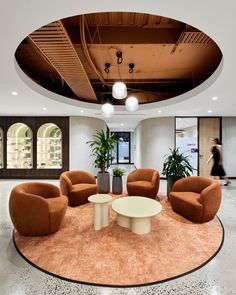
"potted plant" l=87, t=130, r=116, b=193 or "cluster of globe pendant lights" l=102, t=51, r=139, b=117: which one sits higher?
"cluster of globe pendant lights" l=102, t=51, r=139, b=117

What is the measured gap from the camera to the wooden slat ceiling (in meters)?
2.13

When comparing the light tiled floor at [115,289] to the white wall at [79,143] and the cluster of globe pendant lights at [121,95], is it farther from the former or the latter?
the white wall at [79,143]

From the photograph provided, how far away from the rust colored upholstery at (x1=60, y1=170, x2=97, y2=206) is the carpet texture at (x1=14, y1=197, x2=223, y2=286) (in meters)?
0.76

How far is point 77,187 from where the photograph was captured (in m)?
4.34

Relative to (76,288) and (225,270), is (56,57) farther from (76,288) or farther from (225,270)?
(225,270)

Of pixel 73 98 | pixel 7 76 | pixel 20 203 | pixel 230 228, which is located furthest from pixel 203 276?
pixel 73 98

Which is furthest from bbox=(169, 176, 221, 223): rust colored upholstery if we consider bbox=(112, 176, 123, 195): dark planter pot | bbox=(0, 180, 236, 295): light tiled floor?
bbox=(112, 176, 123, 195): dark planter pot

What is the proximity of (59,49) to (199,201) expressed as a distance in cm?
329

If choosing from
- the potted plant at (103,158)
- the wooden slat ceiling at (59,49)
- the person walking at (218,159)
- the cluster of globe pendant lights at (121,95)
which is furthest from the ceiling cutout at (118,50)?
the person walking at (218,159)

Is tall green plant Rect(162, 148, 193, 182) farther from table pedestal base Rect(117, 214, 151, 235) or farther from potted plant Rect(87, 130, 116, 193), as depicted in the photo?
table pedestal base Rect(117, 214, 151, 235)

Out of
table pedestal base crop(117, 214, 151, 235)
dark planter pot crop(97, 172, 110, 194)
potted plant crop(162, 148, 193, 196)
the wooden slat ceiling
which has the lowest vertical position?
table pedestal base crop(117, 214, 151, 235)

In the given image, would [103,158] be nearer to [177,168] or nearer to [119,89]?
[177,168]

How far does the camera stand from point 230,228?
3250 mm

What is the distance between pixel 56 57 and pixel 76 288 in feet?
9.58
